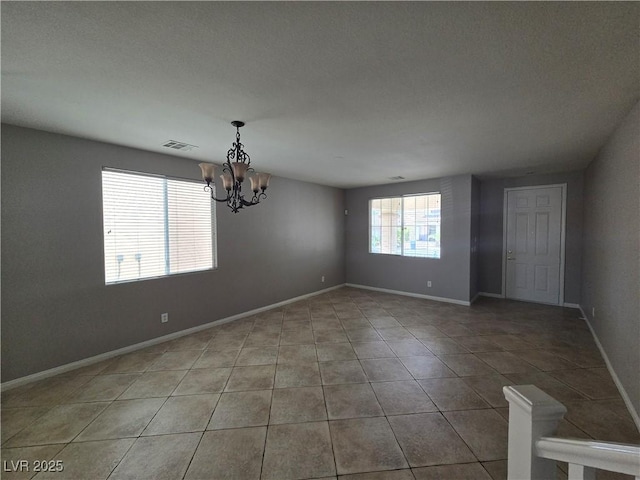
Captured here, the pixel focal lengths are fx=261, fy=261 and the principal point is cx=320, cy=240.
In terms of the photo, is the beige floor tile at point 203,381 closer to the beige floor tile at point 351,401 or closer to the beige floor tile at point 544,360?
the beige floor tile at point 351,401

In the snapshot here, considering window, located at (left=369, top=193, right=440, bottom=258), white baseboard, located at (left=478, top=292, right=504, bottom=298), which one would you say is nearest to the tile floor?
white baseboard, located at (left=478, top=292, right=504, bottom=298)

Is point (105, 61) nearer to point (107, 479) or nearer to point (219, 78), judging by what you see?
point (219, 78)

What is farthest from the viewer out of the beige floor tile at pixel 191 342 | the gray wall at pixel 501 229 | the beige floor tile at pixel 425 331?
the gray wall at pixel 501 229

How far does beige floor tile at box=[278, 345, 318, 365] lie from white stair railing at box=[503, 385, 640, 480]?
2272mm

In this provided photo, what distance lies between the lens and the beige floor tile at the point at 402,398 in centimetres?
217

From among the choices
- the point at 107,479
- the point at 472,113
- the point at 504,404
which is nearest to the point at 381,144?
the point at 472,113

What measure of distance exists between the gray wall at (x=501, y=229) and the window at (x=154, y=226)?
5.50m

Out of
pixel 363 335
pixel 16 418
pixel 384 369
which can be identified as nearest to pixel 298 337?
pixel 363 335

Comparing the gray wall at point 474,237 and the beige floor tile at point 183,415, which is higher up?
the gray wall at point 474,237

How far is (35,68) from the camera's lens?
166 cm

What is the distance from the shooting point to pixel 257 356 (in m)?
3.12

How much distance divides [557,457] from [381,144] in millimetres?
2963

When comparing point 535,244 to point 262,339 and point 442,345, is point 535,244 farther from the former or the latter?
point 262,339

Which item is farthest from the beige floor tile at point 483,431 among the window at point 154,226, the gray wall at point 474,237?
the window at point 154,226
